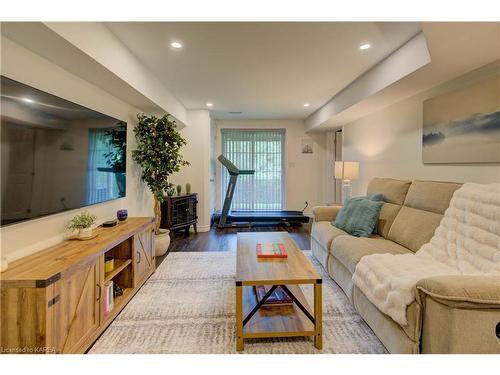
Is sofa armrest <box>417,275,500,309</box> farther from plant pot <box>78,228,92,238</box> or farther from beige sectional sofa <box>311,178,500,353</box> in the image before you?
plant pot <box>78,228,92,238</box>

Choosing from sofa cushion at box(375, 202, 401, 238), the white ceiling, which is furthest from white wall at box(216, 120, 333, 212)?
sofa cushion at box(375, 202, 401, 238)

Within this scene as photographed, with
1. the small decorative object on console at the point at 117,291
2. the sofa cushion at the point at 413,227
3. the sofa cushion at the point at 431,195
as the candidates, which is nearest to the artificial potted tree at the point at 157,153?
the small decorative object on console at the point at 117,291

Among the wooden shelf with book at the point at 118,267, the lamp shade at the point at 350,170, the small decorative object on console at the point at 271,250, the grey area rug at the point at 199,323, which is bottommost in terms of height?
the grey area rug at the point at 199,323

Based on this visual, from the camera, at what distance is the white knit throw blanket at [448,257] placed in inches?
58.2

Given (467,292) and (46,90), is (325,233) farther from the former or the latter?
(46,90)

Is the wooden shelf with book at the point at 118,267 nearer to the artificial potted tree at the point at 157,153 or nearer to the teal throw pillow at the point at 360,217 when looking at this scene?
the artificial potted tree at the point at 157,153

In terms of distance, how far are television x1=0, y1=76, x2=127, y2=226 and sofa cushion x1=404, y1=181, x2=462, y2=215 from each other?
9.83 ft

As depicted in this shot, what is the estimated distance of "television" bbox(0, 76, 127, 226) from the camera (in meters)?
1.42

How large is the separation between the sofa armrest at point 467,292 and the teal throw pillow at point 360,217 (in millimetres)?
1375

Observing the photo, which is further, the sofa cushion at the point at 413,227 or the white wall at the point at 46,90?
the sofa cushion at the point at 413,227

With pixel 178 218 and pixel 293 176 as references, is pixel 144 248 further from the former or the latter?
pixel 293 176

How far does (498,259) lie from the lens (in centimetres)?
152

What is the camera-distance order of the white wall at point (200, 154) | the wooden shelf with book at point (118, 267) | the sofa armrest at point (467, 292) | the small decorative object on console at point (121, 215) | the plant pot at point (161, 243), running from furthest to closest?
the white wall at point (200, 154) < the plant pot at point (161, 243) < the small decorative object on console at point (121, 215) < the wooden shelf with book at point (118, 267) < the sofa armrest at point (467, 292)

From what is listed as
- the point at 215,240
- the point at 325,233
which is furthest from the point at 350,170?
the point at 215,240
